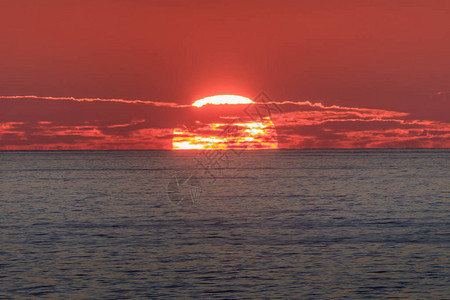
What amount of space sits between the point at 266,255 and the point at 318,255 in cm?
261

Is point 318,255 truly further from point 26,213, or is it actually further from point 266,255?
point 26,213

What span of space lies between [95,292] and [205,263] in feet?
22.9

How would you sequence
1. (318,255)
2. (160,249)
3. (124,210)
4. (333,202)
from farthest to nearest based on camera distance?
(333,202)
(124,210)
(160,249)
(318,255)

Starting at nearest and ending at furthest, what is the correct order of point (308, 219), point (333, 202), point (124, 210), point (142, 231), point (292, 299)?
point (292, 299), point (142, 231), point (308, 219), point (124, 210), point (333, 202)

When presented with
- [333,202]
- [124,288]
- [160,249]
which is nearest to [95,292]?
[124,288]

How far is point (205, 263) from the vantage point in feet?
100

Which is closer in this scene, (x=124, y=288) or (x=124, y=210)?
(x=124, y=288)

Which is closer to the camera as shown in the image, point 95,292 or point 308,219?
point 95,292

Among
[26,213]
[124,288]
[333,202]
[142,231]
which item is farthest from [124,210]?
[124,288]

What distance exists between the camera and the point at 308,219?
50.7 m

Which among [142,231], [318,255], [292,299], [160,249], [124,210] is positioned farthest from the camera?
[124,210]

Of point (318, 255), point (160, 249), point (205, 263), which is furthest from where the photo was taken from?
point (160, 249)

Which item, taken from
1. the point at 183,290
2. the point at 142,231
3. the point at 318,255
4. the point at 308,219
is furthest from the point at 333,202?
the point at 183,290

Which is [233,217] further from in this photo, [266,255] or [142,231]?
[266,255]
